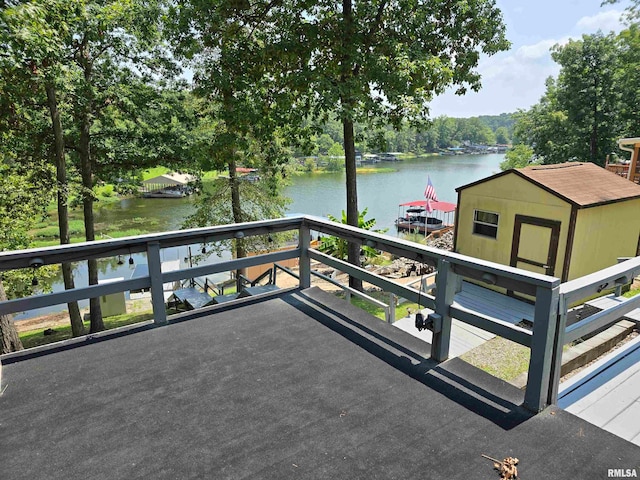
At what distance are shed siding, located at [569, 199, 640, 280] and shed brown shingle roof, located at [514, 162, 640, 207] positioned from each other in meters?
0.20

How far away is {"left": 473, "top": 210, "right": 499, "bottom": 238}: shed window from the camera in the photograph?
33.2 feet

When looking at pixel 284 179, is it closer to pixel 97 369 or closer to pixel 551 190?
pixel 551 190

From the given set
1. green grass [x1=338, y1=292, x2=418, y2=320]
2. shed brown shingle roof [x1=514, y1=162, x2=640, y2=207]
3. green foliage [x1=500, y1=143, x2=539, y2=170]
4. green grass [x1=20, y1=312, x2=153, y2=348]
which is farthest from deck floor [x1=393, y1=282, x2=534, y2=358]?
green foliage [x1=500, y1=143, x2=539, y2=170]

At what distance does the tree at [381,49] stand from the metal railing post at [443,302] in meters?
6.43

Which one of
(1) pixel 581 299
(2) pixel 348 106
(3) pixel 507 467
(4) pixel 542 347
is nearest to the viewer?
(3) pixel 507 467

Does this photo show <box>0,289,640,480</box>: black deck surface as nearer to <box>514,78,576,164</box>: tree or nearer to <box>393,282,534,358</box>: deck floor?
<box>393,282,534,358</box>: deck floor

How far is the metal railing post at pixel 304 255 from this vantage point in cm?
400

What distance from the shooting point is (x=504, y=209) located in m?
9.79

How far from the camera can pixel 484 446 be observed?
6.55ft

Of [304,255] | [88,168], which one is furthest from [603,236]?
[88,168]

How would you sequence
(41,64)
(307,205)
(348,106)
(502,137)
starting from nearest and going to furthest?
1. (41,64)
2. (348,106)
3. (307,205)
4. (502,137)

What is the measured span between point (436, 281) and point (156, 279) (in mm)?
2205

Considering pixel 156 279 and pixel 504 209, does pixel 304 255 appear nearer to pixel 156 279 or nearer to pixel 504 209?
pixel 156 279

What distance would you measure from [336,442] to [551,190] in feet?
28.1
